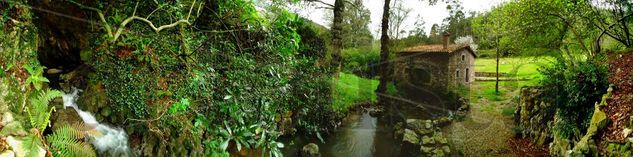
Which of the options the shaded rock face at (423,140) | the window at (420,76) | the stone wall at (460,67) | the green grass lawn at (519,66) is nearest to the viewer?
the shaded rock face at (423,140)

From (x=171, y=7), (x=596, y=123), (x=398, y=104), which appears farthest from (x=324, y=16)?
(x=171, y=7)

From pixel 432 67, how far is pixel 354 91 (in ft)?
25.6

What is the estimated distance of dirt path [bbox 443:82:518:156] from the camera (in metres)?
12.8

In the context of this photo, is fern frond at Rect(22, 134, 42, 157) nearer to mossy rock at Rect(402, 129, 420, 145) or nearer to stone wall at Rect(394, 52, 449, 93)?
mossy rock at Rect(402, 129, 420, 145)

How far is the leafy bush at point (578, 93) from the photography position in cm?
966

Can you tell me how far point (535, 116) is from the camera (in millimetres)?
13359

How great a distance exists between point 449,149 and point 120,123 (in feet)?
34.5

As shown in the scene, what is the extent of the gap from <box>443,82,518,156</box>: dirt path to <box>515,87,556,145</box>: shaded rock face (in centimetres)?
73

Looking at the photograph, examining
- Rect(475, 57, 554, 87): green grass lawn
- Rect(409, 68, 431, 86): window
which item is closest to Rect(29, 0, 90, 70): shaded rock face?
Rect(475, 57, 554, 87): green grass lawn

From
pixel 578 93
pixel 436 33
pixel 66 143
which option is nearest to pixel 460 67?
pixel 436 33

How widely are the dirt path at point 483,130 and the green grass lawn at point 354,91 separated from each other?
167 inches

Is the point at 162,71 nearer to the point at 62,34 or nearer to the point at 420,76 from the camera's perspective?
the point at 62,34

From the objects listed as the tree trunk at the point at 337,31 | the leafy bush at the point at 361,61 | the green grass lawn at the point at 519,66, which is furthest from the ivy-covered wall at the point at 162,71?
the leafy bush at the point at 361,61

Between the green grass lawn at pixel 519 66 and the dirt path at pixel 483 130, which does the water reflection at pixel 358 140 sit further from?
the green grass lawn at pixel 519 66
